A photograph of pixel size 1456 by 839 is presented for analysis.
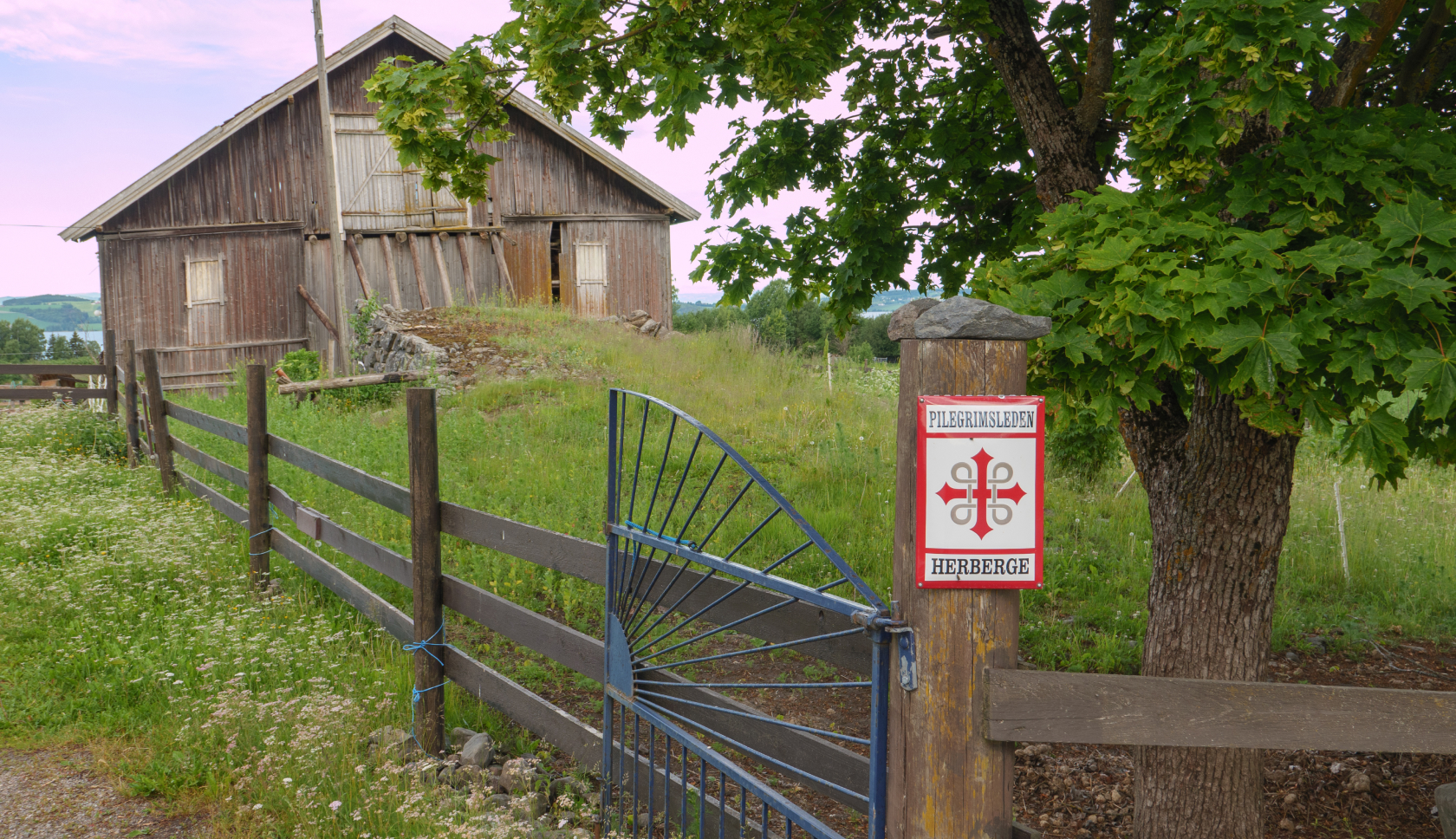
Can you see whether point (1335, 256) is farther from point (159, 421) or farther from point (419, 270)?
point (419, 270)

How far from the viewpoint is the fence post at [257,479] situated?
6.55 metres

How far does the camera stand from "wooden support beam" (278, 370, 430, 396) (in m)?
13.4

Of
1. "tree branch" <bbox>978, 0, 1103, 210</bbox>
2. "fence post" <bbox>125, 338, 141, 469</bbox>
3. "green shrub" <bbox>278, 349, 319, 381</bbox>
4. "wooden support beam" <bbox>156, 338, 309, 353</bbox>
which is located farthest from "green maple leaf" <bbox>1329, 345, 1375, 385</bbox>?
"wooden support beam" <bbox>156, 338, 309, 353</bbox>

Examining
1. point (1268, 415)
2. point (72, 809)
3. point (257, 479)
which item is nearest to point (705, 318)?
point (257, 479)

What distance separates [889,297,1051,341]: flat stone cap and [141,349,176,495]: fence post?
9541 millimetres

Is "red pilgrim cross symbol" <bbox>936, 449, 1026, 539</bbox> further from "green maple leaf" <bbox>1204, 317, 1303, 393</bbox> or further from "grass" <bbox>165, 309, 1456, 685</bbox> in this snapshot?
"grass" <bbox>165, 309, 1456, 685</bbox>

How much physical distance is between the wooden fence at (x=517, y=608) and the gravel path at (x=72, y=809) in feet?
3.81

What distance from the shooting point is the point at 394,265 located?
20.0 metres

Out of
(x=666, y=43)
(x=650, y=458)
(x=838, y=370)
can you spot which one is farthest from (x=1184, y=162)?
(x=838, y=370)

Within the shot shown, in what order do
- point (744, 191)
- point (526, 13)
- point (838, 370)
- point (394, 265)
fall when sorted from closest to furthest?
1. point (526, 13)
2. point (744, 191)
3. point (838, 370)
4. point (394, 265)

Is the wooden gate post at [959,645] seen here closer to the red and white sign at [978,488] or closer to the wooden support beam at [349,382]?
the red and white sign at [978,488]

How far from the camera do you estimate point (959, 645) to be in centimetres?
198

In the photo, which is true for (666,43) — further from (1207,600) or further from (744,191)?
(1207,600)

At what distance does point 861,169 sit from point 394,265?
614 inches
